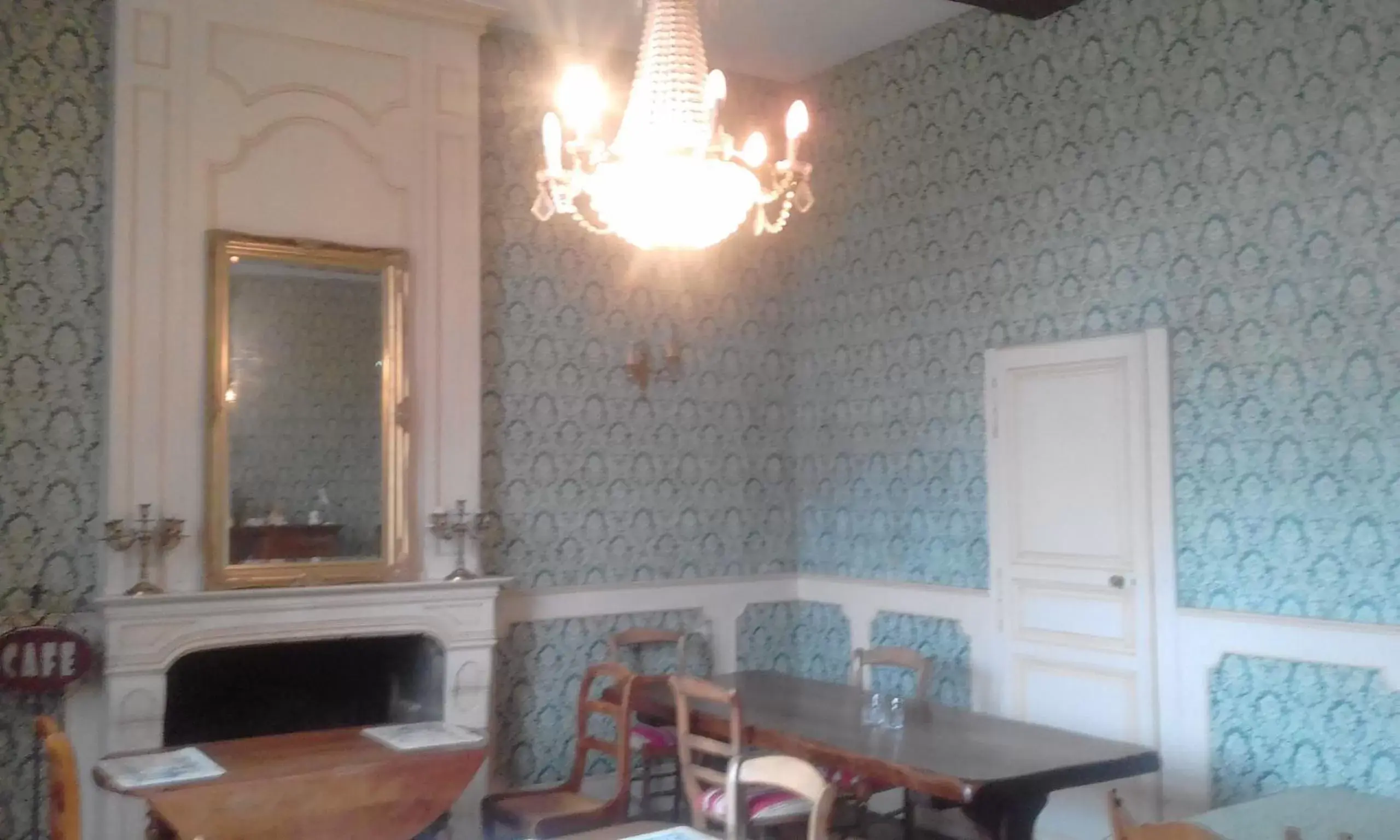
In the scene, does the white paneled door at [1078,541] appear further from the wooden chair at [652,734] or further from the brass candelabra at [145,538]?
the brass candelabra at [145,538]

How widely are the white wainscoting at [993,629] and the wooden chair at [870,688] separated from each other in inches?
10.6

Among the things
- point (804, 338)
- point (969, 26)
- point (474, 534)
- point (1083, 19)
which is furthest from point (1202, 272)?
point (474, 534)

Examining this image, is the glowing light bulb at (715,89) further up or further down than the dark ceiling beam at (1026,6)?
further down

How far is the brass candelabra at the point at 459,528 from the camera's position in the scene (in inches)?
188

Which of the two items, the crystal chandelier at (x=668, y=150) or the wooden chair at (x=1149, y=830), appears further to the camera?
the crystal chandelier at (x=668, y=150)

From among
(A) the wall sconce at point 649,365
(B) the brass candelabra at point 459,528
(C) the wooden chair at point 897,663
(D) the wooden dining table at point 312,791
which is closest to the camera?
(D) the wooden dining table at point 312,791

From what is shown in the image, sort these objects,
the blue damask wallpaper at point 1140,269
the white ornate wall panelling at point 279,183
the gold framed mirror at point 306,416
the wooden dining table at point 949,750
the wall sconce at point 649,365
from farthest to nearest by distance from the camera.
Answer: the wall sconce at point 649,365, the gold framed mirror at point 306,416, the white ornate wall panelling at point 279,183, the blue damask wallpaper at point 1140,269, the wooden dining table at point 949,750

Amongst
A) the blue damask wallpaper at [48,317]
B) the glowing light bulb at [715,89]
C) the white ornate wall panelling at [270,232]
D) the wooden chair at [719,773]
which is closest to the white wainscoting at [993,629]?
the white ornate wall panelling at [270,232]

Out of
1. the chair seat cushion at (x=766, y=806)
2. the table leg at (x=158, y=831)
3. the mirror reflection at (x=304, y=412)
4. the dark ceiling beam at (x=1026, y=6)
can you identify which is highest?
the dark ceiling beam at (x=1026, y=6)

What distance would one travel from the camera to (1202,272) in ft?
13.8

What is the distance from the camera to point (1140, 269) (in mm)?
4395

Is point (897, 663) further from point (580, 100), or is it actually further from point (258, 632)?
point (580, 100)

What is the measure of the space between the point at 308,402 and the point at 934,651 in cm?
278

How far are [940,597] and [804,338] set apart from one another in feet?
5.02
